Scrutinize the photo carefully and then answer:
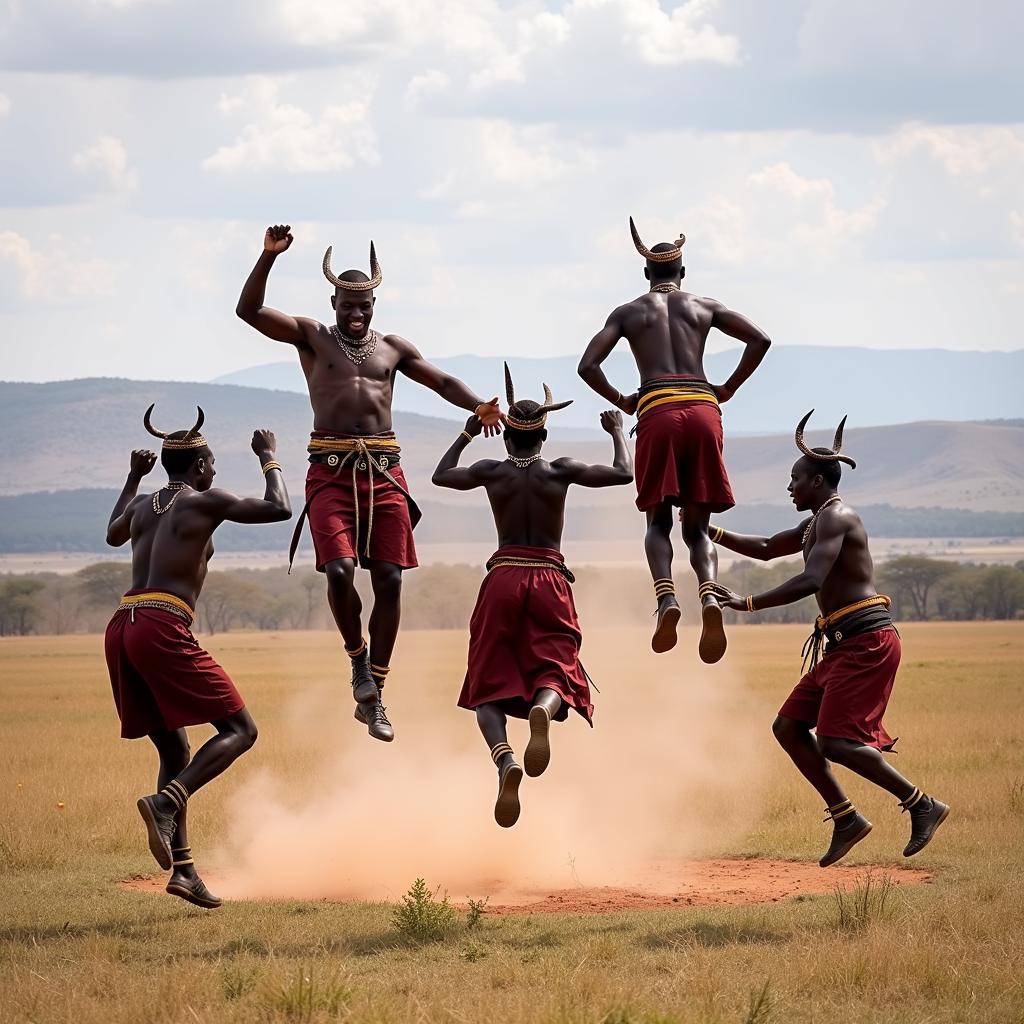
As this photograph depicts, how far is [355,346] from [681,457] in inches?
110

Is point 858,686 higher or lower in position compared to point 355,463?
lower

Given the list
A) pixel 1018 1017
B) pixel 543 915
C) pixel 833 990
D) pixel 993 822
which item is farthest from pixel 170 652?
pixel 993 822

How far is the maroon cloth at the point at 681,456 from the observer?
1466 centimetres

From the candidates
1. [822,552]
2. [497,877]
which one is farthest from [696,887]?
[822,552]

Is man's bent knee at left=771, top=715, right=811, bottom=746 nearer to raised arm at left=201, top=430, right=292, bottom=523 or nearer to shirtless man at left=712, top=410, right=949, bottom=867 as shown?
shirtless man at left=712, top=410, right=949, bottom=867

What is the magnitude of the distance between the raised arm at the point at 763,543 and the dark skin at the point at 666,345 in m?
0.22

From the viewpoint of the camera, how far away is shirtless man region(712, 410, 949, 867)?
1462 cm

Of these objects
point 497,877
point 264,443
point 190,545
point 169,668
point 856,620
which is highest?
point 264,443

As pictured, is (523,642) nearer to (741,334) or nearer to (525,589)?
(525,589)

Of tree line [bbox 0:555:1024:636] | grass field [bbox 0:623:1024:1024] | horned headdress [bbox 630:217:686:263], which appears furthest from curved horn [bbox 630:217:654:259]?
tree line [bbox 0:555:1024:636]

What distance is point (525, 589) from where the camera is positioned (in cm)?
1480

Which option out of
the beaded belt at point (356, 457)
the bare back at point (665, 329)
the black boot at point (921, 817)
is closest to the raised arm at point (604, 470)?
the bare back at point (665, 329)

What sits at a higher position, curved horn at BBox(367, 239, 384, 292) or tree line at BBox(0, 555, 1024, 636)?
tree line at BBox(0, 555, 1024, 636)

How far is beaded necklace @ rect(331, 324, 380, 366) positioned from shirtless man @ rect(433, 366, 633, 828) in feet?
3.44
